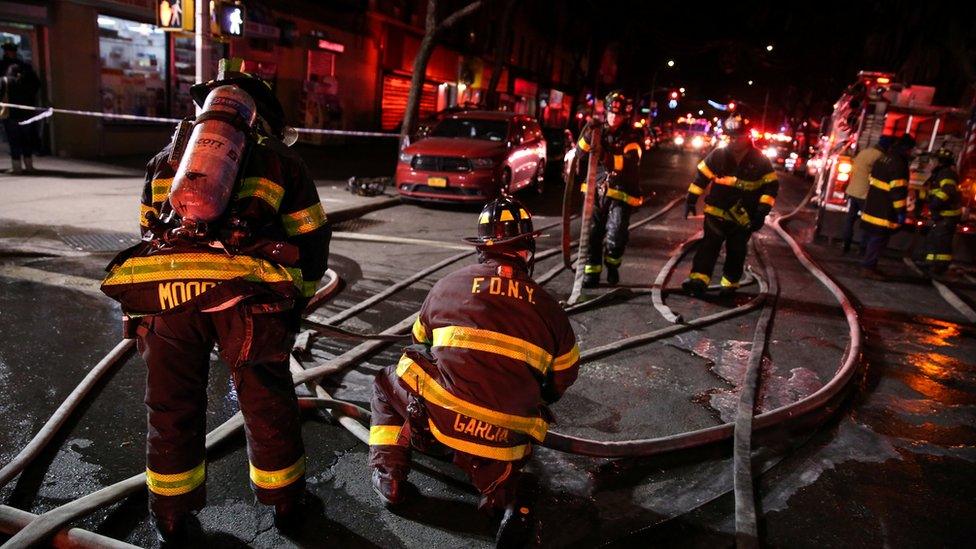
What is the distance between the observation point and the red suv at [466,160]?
11008 mm

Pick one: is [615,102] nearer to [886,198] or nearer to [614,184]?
[614,184]

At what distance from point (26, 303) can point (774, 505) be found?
5243 millimetres

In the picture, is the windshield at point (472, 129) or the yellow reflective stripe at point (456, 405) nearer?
the yellow reflective stripe at point (456, 405)

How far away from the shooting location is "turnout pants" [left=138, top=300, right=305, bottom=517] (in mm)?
2377

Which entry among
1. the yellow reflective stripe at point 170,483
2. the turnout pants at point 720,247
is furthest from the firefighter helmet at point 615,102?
the yellow reflective stripe at point 170,483

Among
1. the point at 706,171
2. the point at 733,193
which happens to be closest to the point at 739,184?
the point at 733,193

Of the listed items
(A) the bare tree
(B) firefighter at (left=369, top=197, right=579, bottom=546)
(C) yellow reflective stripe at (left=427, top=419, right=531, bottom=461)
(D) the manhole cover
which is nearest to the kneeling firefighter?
(B) firefighter at (left=369, top=197, right=579, bottom=546)

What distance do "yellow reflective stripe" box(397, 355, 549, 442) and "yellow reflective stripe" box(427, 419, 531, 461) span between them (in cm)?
9

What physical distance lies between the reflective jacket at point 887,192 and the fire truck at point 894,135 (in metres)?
1.39

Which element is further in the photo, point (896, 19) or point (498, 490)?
point (896, 19)

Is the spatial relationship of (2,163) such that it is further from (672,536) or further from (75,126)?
(672,536)

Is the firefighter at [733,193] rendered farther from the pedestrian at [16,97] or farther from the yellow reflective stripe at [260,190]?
the pedestrian at [16,97]

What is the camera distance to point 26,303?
4.91 meters

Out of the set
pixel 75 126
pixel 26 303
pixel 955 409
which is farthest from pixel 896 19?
pixel 26 303
